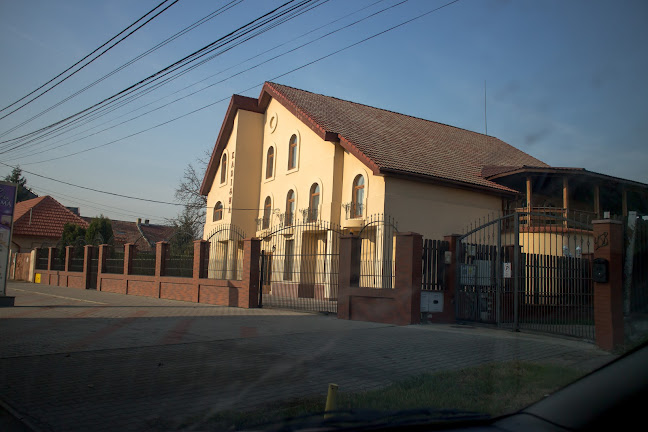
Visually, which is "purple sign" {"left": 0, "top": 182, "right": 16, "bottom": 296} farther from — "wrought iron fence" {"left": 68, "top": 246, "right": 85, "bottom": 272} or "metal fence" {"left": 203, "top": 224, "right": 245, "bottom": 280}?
"wrought iron fence" {"left": 68, "top": 246, "right": 85, "bottom": 272}

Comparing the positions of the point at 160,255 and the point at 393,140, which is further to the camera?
the point at 393,140

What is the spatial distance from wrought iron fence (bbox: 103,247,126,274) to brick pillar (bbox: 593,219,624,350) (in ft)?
72.3

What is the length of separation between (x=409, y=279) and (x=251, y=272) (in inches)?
257

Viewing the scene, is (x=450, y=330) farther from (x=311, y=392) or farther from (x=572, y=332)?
(x=311, y=392)

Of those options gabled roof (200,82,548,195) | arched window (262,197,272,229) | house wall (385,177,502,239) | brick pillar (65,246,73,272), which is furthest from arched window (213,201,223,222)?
house wall (385,177,502,239)

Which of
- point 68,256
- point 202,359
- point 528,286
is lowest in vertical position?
point 202,359

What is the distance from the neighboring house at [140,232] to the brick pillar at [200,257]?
4038cm

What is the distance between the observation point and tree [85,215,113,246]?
122 feet

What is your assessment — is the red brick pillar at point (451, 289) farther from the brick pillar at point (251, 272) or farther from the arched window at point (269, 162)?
the arched window at point (269, 162)

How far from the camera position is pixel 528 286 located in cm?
1164

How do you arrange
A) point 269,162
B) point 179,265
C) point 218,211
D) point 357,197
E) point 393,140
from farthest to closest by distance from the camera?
1. point 218,211
2. point 269,162
3. point 393,140
4. point 357,197
5. point 179,265

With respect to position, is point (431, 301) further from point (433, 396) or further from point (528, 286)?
point (433, 396)

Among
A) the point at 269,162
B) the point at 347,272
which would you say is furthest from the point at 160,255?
the point at 347,272

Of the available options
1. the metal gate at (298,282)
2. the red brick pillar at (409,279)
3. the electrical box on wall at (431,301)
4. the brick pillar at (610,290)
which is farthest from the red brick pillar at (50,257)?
the brick pillar at (610,290)
